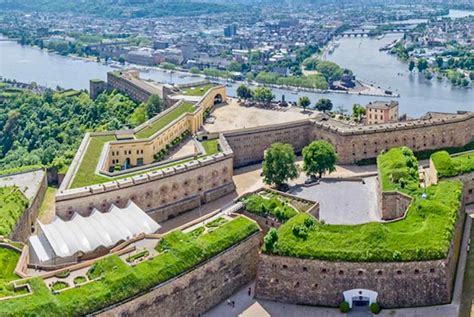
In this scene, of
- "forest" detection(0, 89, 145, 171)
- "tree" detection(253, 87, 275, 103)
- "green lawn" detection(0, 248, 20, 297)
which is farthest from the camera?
"tree" detection(253, 87, 275, 103)

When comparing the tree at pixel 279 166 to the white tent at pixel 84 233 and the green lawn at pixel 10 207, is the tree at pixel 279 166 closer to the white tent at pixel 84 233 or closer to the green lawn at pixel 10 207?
the white tent at pixel 84 233

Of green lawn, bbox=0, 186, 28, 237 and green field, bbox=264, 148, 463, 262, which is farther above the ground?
green field, bbox=264, 148, 463, 262

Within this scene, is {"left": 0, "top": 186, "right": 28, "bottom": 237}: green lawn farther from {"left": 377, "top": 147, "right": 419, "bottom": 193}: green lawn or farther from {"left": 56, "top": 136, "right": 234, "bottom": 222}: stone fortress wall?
{"left": 377, "top": 147, "right": 419, "bottom": 193}: green lawn

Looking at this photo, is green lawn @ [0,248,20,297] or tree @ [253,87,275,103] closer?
green lawn @ [0,248,20,297]

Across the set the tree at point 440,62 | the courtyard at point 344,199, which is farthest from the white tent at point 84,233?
the tree at point 440,62

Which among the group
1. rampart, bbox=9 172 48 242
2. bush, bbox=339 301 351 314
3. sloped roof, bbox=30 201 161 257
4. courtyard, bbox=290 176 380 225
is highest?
sloped roof, bbox=30 201 161 257

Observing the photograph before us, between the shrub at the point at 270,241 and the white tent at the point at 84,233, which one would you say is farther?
the white tent at the point at 84,233

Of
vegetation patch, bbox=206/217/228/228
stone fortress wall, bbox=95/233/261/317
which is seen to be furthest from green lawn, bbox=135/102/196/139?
stone fortress wall, bbox=95/233/261/317
